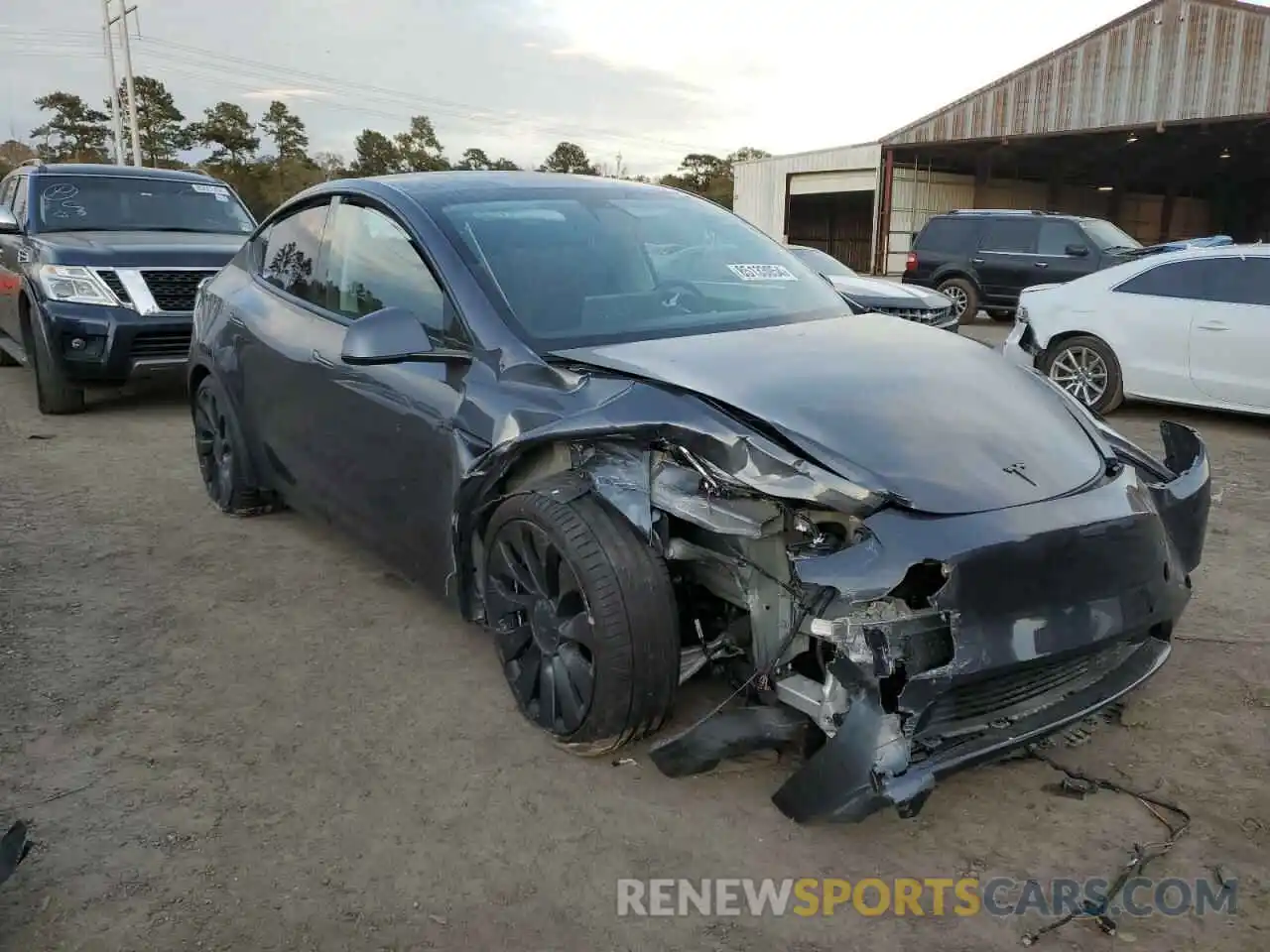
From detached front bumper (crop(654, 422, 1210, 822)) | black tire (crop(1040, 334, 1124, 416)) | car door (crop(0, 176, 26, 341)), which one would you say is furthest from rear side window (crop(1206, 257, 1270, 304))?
car door (crop(0, 176, 26, 341))

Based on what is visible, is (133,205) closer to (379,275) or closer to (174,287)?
(174,287)

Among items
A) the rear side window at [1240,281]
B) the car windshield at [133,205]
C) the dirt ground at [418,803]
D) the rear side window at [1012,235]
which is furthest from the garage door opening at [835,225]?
the dirt ground at [418,803]

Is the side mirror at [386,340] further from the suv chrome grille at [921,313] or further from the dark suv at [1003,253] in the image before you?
the dark suv at [1003,253]

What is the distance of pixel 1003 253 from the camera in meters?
14.7

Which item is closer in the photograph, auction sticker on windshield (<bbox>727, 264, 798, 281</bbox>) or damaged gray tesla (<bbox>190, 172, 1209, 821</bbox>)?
damaged gray tesla (<bbox>190, 172, 1209, 821</bbox>)

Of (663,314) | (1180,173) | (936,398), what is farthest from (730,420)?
(1180,173)

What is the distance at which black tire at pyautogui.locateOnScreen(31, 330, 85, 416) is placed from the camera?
7.46 metres

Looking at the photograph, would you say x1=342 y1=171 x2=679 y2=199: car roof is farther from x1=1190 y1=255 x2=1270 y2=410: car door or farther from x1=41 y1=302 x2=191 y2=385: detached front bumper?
x1=1190 y1=255 x2=1270 y2=410: car door

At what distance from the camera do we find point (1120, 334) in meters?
7.96

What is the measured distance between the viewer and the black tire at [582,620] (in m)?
2.57

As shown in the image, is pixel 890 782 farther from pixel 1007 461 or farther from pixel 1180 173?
pixel 1180 173

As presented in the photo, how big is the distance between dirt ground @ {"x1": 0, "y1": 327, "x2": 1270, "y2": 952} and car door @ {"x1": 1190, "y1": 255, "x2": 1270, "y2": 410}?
12.6ft

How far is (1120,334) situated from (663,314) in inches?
237

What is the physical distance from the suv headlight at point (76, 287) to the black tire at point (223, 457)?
8.86 feet
